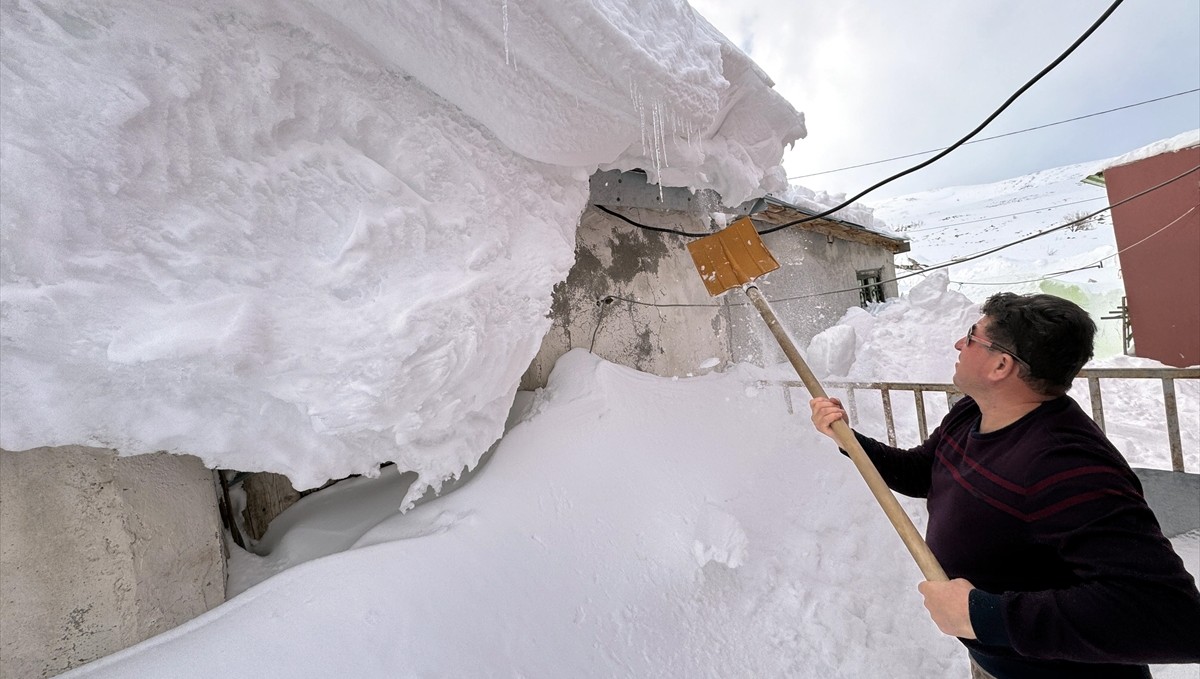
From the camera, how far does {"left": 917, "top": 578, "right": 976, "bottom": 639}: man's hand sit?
47.9 inches

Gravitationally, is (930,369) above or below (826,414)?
below

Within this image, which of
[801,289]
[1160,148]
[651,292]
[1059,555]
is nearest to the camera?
[1059,555]

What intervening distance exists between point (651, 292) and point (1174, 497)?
3858 millimetres

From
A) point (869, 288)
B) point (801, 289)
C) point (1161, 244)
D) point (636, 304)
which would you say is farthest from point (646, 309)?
point (1161, 244)

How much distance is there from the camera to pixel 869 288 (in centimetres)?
972

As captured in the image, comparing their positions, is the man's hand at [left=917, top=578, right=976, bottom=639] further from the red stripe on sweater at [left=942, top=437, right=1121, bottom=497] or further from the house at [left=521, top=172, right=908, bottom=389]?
the house at [left=521, top=172, right=908, bottom=389]

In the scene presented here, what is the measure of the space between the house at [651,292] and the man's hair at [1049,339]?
8.50 feet

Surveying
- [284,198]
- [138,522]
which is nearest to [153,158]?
[284,198]

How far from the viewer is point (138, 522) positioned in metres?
1.70

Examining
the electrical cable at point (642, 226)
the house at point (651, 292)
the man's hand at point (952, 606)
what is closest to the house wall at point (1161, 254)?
the house at point (651, 292)

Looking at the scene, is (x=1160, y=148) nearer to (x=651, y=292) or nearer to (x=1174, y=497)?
(x=1174, y=497)

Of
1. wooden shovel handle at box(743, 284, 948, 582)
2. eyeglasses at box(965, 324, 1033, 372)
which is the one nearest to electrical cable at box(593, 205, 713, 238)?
wooden shovel handle at box(743, 284, 948, 582)

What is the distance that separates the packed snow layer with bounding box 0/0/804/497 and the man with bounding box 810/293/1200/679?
5.95 feet

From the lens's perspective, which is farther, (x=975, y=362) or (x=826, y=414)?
(x=826, y=414)
